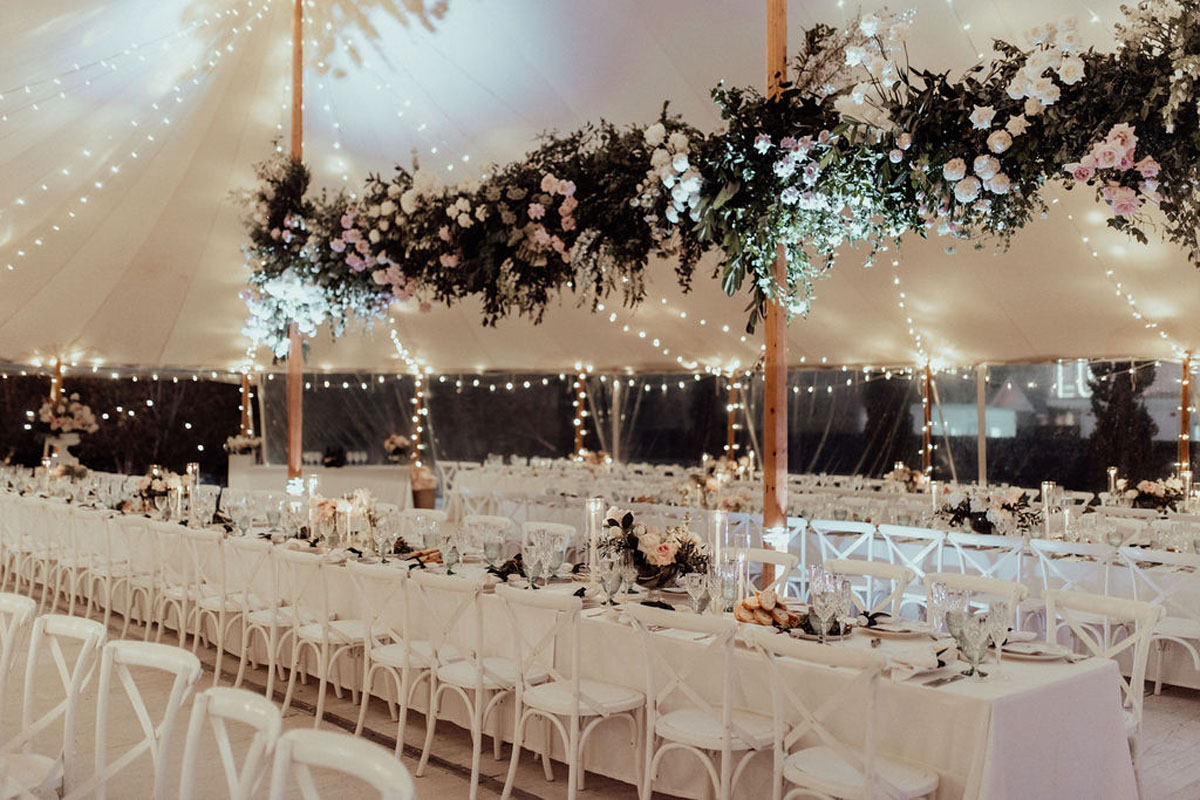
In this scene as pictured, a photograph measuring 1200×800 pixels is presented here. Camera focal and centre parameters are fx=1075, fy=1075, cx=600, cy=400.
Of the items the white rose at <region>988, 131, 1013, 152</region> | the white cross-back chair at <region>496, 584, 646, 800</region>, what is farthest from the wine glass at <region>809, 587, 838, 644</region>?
the white rose at <region>988, 131, 1013, 152</region>

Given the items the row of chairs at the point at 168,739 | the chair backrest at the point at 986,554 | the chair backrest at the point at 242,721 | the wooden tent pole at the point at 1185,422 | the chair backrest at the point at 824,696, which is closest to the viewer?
the row of chairs at the point at 168,739

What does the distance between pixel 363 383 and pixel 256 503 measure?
6389mm

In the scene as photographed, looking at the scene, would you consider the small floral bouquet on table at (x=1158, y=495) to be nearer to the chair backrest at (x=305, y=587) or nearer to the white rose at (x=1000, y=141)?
the white rose at (x=1000, y=141)

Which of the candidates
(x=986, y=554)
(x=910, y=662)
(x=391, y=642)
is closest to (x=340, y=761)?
(x=910, y=662)

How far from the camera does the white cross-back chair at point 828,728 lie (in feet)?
10.2

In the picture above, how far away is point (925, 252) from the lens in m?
9.07

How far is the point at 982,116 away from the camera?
14.3 feet

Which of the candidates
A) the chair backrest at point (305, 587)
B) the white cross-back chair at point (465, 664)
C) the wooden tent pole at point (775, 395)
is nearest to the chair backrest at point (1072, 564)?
the wooden tent pole at point (775, 395)

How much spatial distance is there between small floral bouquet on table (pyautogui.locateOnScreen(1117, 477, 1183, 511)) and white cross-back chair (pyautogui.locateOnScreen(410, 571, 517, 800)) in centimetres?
627

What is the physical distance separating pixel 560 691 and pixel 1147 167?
3022 mm

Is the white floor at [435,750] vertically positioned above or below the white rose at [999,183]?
below

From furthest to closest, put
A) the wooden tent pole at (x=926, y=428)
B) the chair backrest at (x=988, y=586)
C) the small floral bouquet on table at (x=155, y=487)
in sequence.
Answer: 1. the wooden tent pole at (x=926, y=428)
2. the small floral bouquet on table at (x=155, y=487)
3. the chair backrest at (x=988, y=586)

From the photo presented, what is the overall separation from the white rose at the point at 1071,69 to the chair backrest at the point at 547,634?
2737mm

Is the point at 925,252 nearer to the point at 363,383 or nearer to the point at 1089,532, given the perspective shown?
the point at 1089,532
